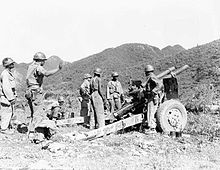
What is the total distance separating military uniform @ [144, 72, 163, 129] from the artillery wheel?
0.44ft

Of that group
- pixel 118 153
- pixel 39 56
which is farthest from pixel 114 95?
pixel 118 153

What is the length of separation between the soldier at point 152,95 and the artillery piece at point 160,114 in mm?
124

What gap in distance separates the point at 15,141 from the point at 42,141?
777 mm

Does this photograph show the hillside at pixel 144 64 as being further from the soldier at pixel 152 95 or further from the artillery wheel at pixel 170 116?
the soldier at pixel 152 95

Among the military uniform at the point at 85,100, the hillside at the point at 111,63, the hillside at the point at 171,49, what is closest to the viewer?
the military uniform at the point at 85,100

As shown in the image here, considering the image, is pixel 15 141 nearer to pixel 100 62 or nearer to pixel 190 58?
pixel 190 58

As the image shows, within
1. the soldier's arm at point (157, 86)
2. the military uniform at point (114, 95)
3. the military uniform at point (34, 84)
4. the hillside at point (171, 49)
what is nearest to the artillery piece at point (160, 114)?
the soldier's arm at point (157, 86)

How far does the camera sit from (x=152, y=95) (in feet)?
28.2

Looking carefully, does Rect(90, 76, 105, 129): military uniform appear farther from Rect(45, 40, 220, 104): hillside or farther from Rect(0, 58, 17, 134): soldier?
Rect(45, 40, 220, 104): hillside

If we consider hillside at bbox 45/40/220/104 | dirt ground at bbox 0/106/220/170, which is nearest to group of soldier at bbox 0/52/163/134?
dirt ground at bbox 0/106/220/170

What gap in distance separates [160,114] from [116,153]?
2.04m

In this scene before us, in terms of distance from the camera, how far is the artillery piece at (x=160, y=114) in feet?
27.4

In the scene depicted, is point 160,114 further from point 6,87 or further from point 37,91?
point 6,87

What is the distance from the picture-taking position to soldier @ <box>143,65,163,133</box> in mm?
8512
